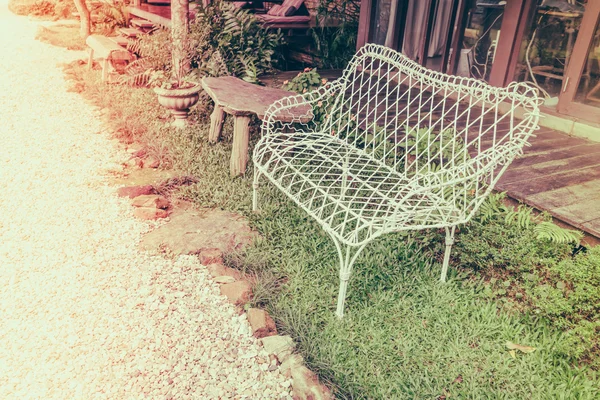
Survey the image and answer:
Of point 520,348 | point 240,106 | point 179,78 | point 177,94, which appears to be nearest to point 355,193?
point 520,348

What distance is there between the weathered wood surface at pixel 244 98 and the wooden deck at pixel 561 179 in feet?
5.47

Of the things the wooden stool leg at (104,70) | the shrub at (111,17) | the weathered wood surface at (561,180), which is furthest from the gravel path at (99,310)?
the shrub at (111,17)

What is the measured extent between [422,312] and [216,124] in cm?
A: 302

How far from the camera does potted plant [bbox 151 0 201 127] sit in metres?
5.29

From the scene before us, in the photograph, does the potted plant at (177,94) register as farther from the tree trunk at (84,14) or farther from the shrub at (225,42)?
the tree trunk at (84,14)

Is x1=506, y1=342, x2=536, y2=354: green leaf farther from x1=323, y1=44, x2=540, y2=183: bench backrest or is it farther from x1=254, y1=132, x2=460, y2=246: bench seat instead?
x1=323, y1=44, x2=540, y2=183: bench backrest

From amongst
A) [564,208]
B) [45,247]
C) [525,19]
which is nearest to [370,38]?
[525,19]

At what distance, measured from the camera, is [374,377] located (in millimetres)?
2430

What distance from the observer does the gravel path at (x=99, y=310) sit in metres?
2.40

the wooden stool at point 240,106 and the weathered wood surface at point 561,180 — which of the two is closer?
the weathered wood surface at point 561,180

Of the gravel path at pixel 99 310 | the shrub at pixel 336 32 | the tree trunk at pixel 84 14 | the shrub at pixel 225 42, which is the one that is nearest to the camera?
the gravel path at pixel 99 310

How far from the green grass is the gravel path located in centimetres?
35

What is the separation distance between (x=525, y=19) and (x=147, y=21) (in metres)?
6.12

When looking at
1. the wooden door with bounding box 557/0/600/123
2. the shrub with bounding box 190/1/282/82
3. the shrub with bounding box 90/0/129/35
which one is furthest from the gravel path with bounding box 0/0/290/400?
the shrub with bounding box 90/0/129/35
